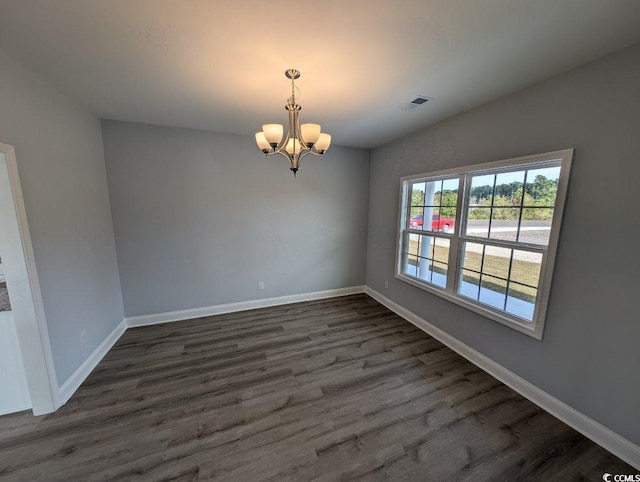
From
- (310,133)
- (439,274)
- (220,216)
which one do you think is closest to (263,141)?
(310,133)

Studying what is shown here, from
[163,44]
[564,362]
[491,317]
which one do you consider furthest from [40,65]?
[564,362]

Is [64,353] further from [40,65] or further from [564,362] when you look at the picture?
[564,362]

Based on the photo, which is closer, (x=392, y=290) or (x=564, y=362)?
(x=564, y=362)

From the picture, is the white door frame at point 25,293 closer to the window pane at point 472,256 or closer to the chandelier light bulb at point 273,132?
the chandelier light bulb at point 273,132

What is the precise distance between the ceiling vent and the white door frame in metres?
3.19

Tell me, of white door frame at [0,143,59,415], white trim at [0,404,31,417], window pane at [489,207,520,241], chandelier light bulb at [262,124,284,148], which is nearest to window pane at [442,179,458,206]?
window pane at [489,207,520,241]

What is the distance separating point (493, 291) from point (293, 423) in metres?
2.28

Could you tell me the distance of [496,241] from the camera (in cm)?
237

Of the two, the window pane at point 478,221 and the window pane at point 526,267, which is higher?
the window pane at point 478,221

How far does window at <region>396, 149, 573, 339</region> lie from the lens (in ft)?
6.50

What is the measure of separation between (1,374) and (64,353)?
13.5 inches

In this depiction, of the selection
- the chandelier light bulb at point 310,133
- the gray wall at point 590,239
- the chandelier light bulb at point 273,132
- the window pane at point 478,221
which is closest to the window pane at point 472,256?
the window pane at point 478,221

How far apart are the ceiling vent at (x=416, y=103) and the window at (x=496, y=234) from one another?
0.84 meters

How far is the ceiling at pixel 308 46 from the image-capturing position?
1260 mm
